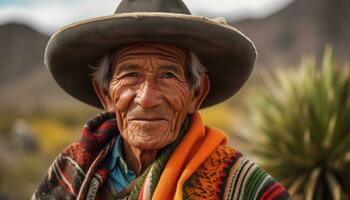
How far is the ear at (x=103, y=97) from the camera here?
12.2ft

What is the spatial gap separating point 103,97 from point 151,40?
51 cm

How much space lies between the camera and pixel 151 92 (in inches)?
134

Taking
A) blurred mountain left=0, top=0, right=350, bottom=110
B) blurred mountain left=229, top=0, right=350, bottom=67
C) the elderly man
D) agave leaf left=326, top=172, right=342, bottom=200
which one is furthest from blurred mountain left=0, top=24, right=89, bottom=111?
the elderly man

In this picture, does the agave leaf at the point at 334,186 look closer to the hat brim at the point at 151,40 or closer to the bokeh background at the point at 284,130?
the bokeh background at the point at 284,130

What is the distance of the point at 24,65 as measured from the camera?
124 meters

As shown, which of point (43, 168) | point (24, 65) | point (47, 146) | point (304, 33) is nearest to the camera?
point (43, 168)

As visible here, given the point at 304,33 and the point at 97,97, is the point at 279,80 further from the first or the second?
the point at 304,33

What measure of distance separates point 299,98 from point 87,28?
683 cm

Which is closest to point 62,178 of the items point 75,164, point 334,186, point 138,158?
point 75,164

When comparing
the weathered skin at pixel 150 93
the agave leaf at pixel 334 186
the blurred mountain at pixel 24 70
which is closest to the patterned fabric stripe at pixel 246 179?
the weathered skin at pixel 150 93

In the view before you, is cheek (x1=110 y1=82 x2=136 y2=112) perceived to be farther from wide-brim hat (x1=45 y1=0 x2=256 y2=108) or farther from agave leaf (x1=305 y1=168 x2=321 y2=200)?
agave leaf (x1=305 y1=168 x2=321 y2=200)

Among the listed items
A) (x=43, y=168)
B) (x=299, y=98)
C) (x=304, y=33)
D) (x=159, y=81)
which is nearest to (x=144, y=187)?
(x=159, y=81)

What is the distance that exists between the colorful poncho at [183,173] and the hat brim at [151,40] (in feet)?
1.09

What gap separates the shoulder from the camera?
3.37m
